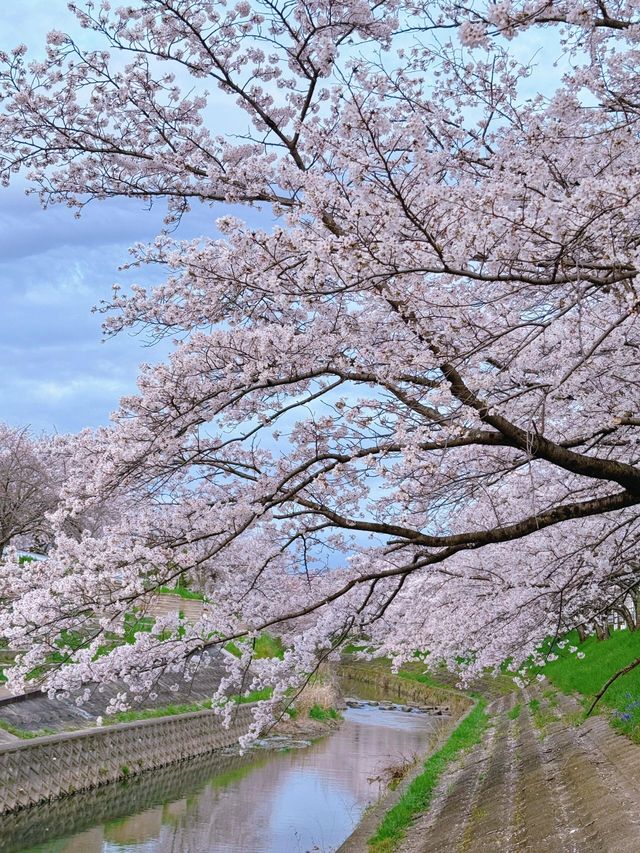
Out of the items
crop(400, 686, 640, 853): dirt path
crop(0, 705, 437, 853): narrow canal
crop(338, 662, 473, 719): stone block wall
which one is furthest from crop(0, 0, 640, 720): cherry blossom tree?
crop(338, 662, 473, 719): stone block wall

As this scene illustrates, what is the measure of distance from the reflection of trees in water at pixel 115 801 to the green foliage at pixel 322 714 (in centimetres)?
554

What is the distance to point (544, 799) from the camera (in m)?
9.09

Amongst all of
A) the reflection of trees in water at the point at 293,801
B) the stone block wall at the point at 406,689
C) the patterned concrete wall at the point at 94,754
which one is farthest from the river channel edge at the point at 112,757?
the stone block wall at the point at 406,689

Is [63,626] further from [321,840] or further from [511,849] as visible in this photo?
[321,840]

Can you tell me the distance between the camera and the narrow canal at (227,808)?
12.5 metres

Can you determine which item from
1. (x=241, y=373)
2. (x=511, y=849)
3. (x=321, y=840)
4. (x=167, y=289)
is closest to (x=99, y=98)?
(x=167, y=289)

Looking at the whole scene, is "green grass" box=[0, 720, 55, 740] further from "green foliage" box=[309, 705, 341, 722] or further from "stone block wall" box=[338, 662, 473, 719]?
"stone block wall" box=[338, 662, 473, 719]

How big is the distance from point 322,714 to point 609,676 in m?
11.3

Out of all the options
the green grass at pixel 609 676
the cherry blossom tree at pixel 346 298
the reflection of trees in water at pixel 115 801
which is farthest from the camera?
the reflection of trees in water at pixel 115 801

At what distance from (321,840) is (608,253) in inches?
479

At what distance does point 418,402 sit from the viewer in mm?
6363

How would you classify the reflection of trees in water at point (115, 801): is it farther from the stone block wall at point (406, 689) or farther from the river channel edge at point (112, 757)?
the stone block wall at point (406, 689)

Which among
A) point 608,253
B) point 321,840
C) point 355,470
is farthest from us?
point 321,840

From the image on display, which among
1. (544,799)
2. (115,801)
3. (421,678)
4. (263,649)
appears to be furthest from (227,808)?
(421,678)
